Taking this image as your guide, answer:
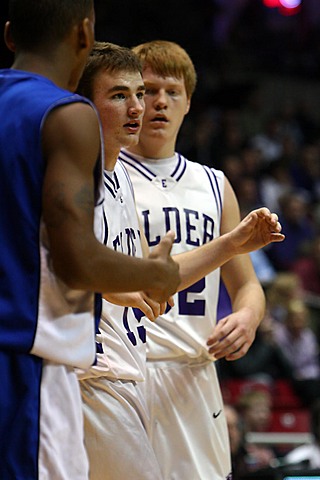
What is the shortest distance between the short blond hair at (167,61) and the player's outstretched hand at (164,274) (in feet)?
6.20

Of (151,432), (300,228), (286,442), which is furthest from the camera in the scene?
(300,228)

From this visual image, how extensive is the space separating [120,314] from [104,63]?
1.03 meters

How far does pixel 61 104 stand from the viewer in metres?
2.68

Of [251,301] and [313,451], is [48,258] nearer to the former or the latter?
[251,301]

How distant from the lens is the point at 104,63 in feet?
12.6

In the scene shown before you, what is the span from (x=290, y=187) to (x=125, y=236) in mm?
10377

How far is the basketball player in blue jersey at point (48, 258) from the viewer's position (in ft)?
8.73

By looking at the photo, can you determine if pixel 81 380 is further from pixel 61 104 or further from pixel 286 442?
pixel 286 442

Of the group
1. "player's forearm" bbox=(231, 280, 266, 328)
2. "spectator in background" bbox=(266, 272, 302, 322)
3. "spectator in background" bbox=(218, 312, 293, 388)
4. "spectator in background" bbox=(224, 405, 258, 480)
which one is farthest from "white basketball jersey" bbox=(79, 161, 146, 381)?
"spectator in background" bbox=(266, 272, 302, 322)

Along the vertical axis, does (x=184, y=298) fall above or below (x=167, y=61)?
below

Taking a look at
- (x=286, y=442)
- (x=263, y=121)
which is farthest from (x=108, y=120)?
(x=263, y=121)

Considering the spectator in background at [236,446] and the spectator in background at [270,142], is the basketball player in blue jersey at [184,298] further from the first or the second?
the spectator in background at [270,142]

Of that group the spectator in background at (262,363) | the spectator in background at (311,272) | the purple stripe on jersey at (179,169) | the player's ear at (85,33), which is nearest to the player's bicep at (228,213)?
the purple stripe on jersey at (179,169)

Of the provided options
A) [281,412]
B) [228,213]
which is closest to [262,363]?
[281,412]
